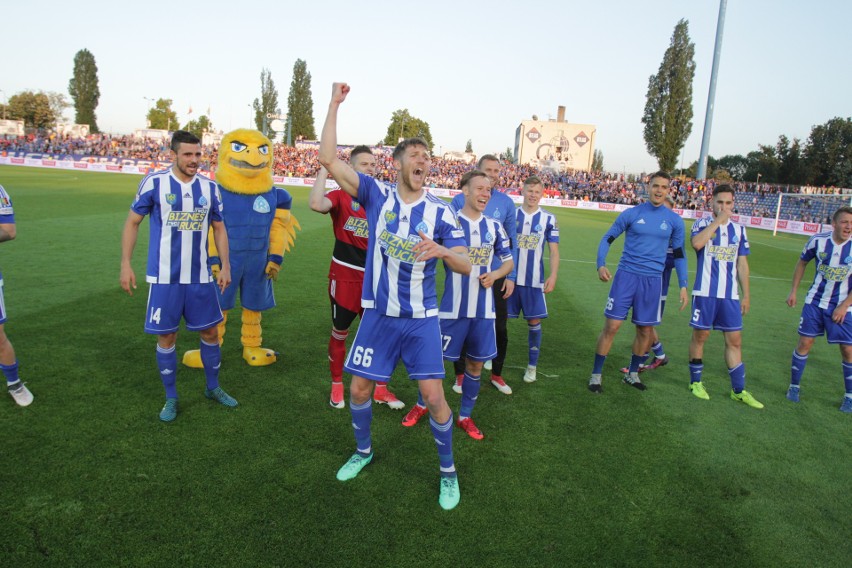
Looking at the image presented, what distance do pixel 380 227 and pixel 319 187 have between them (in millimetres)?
683

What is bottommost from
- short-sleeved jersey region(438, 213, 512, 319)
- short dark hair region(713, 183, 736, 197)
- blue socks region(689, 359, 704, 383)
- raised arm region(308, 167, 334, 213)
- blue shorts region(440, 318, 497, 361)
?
blue socks region(689, 359, 704, 383)

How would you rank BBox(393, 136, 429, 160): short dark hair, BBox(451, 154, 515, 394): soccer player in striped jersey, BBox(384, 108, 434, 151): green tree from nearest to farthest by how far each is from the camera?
BBox(393, 136, 429, 160): short dark hair → BBox(451, 154, 515, 394): soccer player in striped jersey → BBox(384, 108, 434, 151): green tree

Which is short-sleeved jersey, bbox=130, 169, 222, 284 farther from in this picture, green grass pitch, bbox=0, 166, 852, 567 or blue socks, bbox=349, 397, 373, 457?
blue socks, bbox=349, 397, 373, 457

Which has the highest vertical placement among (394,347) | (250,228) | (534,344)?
(250,228)

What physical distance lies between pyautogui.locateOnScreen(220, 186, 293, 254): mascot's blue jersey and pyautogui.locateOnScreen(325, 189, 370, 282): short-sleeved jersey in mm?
1374

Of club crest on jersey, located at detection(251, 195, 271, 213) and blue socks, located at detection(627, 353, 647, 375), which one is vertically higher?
club crest on jersey, located at detection(251, 195, 271, 213)

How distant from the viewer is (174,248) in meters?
4.38

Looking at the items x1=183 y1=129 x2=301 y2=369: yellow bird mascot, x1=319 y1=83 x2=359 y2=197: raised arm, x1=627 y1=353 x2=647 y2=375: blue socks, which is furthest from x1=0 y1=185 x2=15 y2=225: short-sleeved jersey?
x1=627 y1=353 x2=647 y2=375: blue socks

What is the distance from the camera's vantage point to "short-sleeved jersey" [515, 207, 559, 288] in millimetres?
6168

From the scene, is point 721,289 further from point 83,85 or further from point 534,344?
point 83,85

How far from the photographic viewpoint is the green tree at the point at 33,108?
8081cm

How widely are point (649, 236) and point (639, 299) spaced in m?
0.69

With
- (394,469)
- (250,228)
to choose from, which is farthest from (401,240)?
(250,228)

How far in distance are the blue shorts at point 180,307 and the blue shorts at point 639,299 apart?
4088mm
